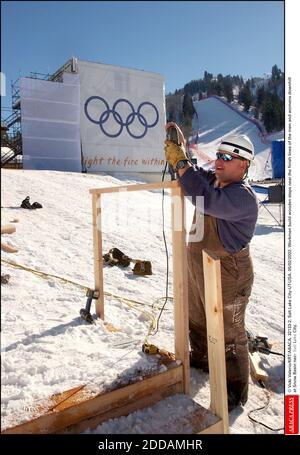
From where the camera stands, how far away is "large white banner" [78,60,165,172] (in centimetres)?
1839

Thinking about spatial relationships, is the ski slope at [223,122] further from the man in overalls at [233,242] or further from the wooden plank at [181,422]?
the wooden plank at [181,422]

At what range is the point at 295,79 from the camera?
2.04 meters

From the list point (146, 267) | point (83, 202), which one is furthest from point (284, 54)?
point (83, 202)

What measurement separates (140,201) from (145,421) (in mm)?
9584

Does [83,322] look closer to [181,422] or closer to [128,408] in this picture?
[128,408]

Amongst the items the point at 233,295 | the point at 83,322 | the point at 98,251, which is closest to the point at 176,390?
the point at 233,295

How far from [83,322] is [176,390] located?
1.05 metres

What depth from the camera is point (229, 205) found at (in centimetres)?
249

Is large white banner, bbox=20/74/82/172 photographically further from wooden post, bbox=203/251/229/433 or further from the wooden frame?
wooden post, bbox=203/251/229/433

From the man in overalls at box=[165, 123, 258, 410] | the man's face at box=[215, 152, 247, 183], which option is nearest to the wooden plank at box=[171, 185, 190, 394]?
the man in overalls at box=[165, 123, 258, 410]

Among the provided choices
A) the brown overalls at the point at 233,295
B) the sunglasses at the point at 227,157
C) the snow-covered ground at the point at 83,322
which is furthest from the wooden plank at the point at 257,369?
the sunglasses at the point at 227,157

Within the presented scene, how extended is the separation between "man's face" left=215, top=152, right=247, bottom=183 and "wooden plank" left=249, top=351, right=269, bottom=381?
172 centimetres
